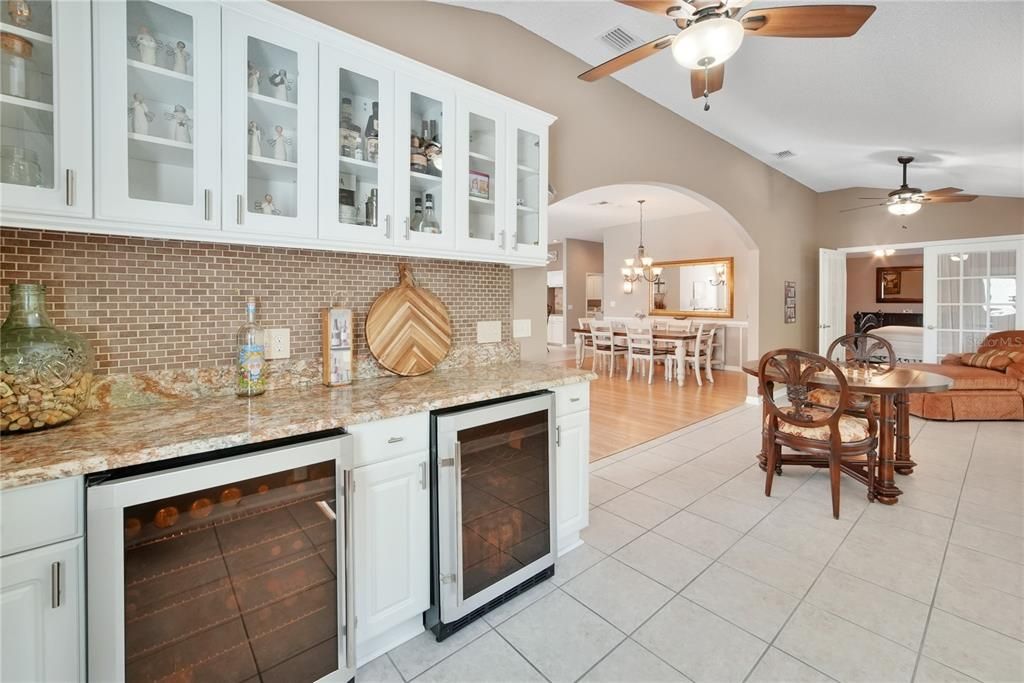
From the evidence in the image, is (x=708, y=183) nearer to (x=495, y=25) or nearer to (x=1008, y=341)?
(x=495, y=25)

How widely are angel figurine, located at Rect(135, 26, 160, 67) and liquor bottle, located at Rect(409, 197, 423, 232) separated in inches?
37.5

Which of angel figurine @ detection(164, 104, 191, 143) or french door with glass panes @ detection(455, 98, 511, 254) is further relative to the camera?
french door with glass panes @ detection(455, 98, 511, 254)

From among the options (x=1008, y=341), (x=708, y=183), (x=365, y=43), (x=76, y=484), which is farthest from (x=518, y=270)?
(x=1008, y=341)

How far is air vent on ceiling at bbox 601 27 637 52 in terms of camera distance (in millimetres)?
2838

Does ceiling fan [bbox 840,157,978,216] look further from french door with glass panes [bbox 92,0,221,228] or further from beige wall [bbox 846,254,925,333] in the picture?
beige wall [bbox 846,254,925,333]

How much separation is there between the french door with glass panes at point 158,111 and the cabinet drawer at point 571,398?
1.51 m

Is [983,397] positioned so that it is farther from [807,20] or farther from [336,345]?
[336,345]

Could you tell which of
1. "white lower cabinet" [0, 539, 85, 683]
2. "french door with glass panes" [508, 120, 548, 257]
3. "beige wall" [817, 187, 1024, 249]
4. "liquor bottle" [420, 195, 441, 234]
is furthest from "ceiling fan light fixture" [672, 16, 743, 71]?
"beige wall" [817, 187, 1024, 249]

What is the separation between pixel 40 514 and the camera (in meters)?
0.99

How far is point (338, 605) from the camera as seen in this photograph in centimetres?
139

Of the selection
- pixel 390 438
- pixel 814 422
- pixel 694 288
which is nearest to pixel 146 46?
pixel 390 438

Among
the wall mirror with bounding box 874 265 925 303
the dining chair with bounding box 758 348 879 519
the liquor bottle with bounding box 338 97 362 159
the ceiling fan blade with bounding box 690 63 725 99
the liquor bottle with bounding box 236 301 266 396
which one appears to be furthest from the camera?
Answer: the wall mirror with bounding box 874 265 925 303

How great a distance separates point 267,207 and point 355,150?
1.42ft

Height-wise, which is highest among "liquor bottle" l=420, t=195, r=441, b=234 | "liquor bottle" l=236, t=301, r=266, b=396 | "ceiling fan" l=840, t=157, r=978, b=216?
"ceiling fan" l=840, t=157, r=978, b=216
